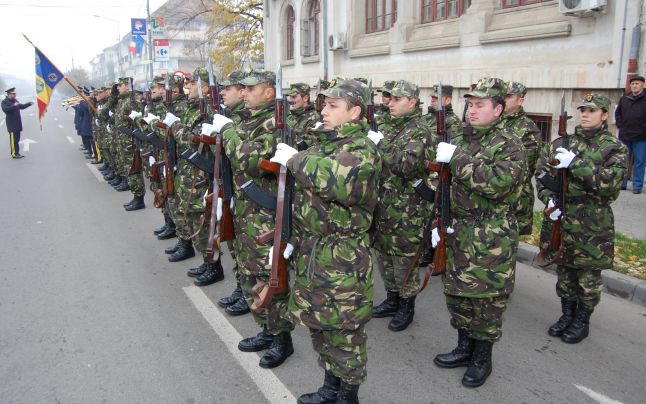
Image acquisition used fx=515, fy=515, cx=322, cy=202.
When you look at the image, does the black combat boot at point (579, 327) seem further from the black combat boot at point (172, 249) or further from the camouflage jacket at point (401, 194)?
the black combat boot at point (172, 249)

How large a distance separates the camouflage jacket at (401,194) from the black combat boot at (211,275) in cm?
186

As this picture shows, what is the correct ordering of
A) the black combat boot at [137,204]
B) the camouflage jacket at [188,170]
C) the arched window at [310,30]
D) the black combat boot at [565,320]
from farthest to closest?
the arched window at [310,30]
the black combat boot at [137,204]
the camouflage jacket at [188,170]
the black combat boot at [565,320]

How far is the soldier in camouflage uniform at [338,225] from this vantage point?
260 centimetres

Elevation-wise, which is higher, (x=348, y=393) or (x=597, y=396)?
(x=348, y=393)

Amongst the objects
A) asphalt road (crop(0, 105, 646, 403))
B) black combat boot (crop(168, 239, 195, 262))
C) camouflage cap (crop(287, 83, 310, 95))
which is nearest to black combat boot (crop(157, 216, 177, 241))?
asphalt road (crop(0, 105, 646, 403))

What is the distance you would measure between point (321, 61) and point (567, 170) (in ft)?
46.7

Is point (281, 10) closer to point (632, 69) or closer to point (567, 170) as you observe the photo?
point (632, 69)

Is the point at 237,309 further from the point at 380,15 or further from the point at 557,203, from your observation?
the point at 380,15

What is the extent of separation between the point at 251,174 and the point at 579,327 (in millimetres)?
2794

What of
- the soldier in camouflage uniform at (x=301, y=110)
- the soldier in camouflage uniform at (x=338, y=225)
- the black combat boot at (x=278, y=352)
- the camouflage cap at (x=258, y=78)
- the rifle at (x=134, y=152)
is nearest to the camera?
the soldier in camouflage uniform at (x=338, y=225)

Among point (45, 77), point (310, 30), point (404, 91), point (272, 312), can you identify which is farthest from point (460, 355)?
point (310, 30)

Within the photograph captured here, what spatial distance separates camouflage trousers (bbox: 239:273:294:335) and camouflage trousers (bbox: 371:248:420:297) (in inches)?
42.9

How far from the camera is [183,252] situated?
599cm

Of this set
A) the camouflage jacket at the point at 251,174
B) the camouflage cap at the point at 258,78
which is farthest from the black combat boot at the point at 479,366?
the camouflage cap at the point at 258,78
